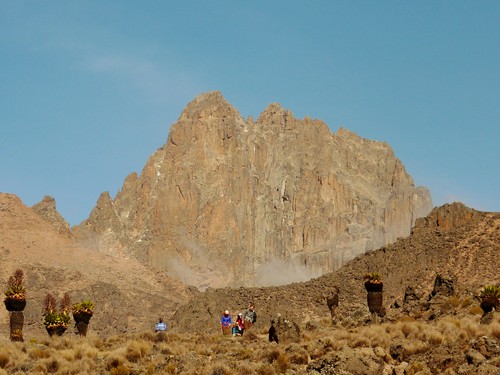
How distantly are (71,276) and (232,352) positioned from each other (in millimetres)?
108596

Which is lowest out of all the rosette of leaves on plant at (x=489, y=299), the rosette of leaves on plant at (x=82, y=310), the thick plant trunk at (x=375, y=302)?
the rosette of leaves on plant at (x=489, y=299)

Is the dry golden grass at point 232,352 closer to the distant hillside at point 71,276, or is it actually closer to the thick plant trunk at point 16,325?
the thick plant trunk at point 16,325

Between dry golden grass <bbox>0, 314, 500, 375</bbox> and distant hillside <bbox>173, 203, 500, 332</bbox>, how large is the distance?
49.1 metres

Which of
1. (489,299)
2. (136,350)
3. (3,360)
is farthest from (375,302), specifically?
(3,360)

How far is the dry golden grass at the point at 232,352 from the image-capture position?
31719mm

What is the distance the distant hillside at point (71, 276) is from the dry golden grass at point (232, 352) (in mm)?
76793

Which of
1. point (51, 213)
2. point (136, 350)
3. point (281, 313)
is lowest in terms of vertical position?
point (136, 350)

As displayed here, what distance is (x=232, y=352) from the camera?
114 feet

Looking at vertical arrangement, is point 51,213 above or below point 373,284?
above

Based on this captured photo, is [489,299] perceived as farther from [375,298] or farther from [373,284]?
[373,284]

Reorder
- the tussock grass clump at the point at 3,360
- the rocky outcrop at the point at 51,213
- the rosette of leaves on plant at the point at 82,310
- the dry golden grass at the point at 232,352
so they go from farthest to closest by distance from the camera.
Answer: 1. the rocky outcrop at the point at 51,213
2. the rosette of leaves on plant at the point at 82,310
3. the tussock grass clump at the point at 3,360
4. the dry golden grass at the point at 232,352

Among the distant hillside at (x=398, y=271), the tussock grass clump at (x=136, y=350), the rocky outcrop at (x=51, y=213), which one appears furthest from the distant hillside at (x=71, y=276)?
the tussock grass clump at (x=136, y=350)

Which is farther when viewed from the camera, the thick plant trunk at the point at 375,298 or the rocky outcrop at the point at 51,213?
the rocky outcrop at the point at 51,213

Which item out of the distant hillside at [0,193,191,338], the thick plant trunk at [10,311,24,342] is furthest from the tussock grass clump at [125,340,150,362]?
the distant hillside at [0,193,191,338]
